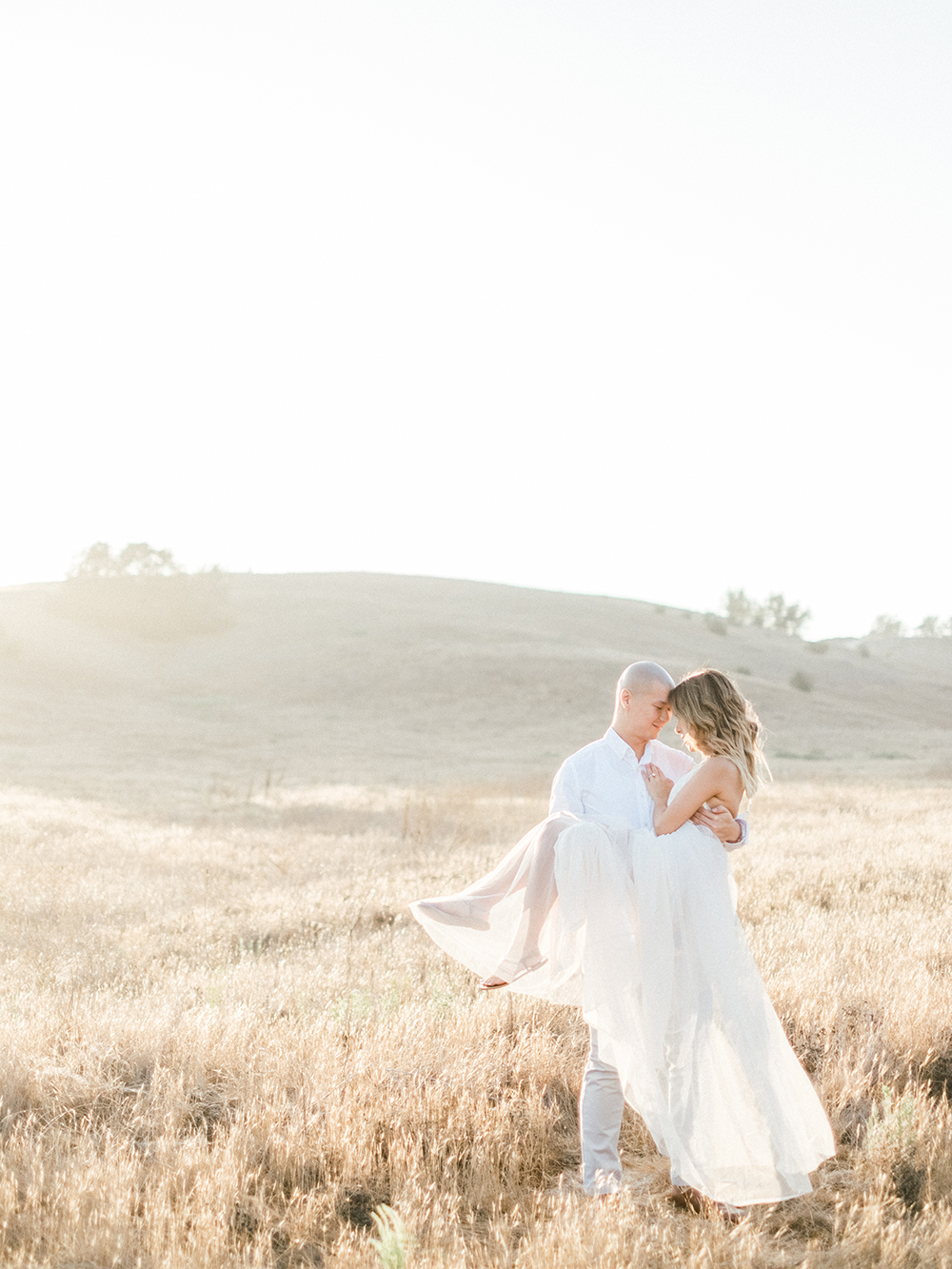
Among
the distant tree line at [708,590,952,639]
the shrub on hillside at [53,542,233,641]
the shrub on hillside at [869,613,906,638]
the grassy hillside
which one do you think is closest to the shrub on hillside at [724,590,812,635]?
the distant tree line at [708,590,952,639]

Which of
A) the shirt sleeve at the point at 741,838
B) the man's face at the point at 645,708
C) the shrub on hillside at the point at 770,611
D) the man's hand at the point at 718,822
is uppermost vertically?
the shrub on hillside at the point at 770,611

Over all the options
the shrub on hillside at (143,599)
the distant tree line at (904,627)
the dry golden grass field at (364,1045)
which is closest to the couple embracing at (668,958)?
the dry golden grass field at (364,1045)

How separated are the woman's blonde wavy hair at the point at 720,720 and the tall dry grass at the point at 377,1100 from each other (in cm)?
174

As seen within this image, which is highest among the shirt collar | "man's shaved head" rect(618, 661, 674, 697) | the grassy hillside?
"man's shaved head" rect(618, 661, 674, 697)

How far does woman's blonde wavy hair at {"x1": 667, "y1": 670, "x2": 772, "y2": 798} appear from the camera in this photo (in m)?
4.10

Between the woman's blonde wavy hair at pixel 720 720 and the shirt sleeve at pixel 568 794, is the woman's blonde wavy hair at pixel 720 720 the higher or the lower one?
the higher one

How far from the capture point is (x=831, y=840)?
44.3 feet

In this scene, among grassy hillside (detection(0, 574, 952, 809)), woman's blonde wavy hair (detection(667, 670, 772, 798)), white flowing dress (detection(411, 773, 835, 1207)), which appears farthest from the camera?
grassy hillside (detection(0, 574, 952, 809))

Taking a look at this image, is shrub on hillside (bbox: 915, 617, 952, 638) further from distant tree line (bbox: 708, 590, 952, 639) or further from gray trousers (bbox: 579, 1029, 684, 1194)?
gray trousers (bbox: 579, 1029, 684, 1194)

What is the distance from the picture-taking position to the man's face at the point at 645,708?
423 cm

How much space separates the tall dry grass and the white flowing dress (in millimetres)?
297

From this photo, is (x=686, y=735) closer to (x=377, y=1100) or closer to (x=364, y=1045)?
(x=377, y=1100)

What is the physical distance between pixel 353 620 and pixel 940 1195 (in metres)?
65.7

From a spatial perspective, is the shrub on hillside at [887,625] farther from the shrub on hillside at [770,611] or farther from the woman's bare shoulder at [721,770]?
the woman's bare shoulder at [721,770]
